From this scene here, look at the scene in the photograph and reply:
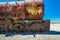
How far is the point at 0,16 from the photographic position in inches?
582

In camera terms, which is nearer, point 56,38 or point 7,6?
point 56,38

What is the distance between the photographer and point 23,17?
1462cm

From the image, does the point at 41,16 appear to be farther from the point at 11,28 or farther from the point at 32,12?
the point at 11,28

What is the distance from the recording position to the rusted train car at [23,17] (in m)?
14.4

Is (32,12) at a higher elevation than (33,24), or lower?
higher

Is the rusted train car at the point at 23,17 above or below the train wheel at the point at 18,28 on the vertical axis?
above

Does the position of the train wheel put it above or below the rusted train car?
below

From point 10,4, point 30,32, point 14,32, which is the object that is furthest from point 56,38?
point 10,4

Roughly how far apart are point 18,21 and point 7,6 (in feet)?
5.31

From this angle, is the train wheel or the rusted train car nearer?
the rusted train car

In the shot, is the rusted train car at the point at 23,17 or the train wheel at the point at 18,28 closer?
the rusted train car at the point at 23,17

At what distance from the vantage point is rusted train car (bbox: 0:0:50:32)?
14.4 meters

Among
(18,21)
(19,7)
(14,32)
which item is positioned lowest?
(14,32)

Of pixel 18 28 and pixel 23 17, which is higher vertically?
pixel 23 17
